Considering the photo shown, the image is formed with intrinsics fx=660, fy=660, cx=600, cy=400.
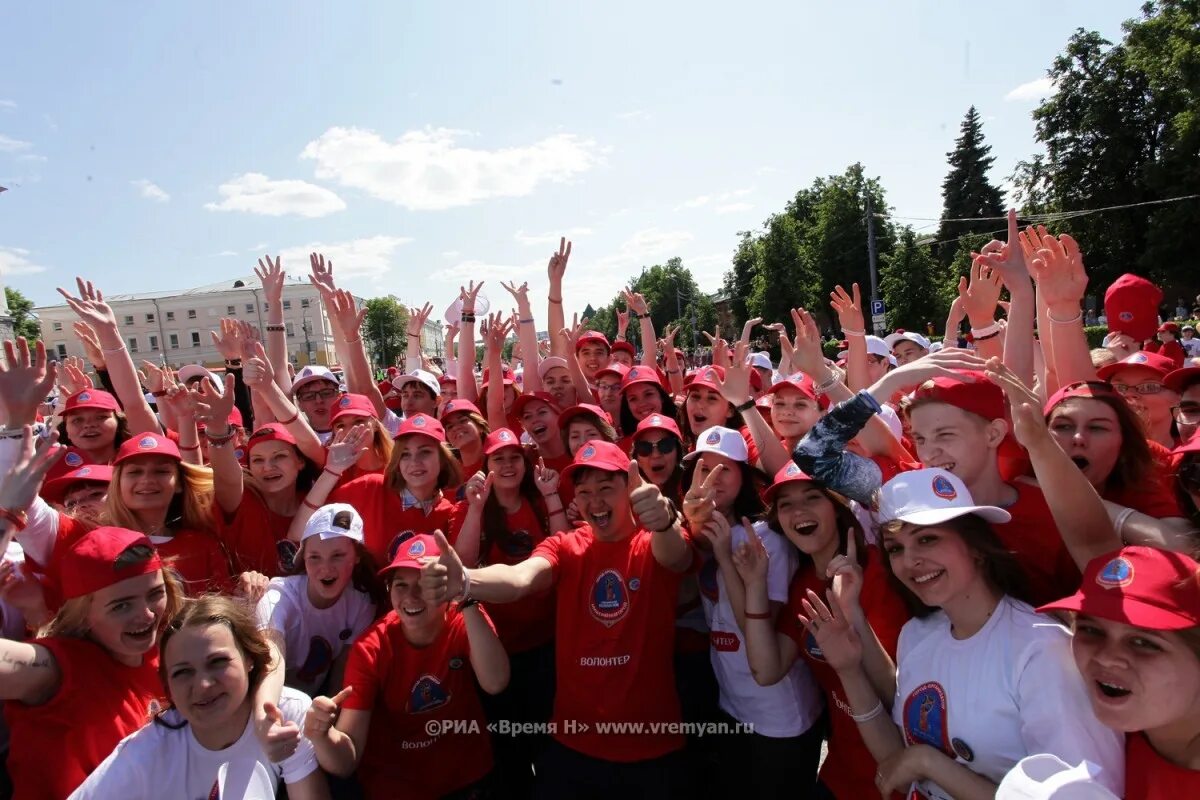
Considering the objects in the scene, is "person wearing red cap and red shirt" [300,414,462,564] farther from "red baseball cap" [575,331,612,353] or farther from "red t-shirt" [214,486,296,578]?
"red baseball cap" [575,331,612,353]

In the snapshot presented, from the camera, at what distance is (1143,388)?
4113 mm

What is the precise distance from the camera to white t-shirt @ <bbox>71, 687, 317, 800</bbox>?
2.36m

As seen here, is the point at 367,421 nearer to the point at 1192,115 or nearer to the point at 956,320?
the point at 956,320

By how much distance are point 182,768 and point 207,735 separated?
0.41ft

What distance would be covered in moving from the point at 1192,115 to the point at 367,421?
120ft

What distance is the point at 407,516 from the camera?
4.12 m

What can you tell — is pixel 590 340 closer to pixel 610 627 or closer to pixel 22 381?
pixel 610 627

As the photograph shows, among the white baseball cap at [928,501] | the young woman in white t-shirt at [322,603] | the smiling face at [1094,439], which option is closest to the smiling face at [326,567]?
the young woman in white t-shirt at [322,603]

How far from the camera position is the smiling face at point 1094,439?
2.83 meters

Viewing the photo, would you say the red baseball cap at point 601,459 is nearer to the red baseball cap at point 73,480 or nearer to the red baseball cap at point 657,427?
the red baseball cap at point 657,427

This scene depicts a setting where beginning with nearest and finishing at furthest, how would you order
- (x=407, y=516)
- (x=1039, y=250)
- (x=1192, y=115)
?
1. (x=1039, y=250)
2. (x=407, y=516)
3. (x=1192, y=115)

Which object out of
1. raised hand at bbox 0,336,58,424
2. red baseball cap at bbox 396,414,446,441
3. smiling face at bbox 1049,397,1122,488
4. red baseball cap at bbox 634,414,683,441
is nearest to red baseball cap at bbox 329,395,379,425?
red baseball cap at bbox 396,414,446,441

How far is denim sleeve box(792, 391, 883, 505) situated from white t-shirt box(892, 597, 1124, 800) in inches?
28.4

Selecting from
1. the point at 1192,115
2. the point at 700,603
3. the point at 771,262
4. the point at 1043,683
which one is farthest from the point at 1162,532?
the point at 771,262
